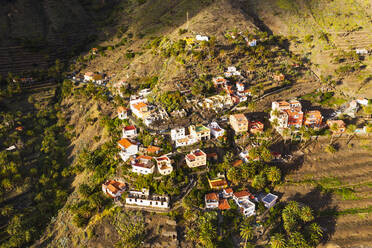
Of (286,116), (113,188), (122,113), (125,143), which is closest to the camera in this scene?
(113,188)

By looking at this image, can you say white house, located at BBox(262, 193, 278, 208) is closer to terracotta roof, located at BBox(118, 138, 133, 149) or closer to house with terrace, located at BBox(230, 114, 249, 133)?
A: house with terrace, located at BBox(230, 114, 249, 133)

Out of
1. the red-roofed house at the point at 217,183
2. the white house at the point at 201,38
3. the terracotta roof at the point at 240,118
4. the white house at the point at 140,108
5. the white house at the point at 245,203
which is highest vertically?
the white house at the point at 201,38

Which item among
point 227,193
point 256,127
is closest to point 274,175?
point 227,193

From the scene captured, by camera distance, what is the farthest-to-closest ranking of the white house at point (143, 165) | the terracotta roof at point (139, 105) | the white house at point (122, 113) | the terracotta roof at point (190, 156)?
the white house at point (122, 113), the terracotta roof at point (139, 105), the terracotta roof at point (190, 156), the white house at point (143, 165)

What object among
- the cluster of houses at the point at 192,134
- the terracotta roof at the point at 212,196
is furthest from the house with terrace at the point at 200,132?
the terracotta roof at the point at 212,196

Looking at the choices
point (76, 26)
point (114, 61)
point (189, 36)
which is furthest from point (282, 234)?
point (76, 26)

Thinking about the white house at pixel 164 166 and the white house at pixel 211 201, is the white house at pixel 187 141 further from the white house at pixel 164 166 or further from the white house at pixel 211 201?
the white house at pixel 211 201

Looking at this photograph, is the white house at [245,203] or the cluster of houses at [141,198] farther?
the cluster of houses at [141,198]

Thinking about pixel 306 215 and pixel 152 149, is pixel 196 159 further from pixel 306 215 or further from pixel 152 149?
pixel 306 215
